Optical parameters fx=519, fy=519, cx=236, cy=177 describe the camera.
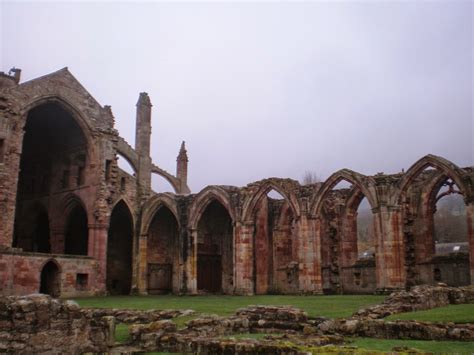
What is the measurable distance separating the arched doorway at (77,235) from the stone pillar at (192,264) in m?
7.84

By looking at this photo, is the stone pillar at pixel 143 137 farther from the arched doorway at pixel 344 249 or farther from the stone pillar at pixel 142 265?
the arched doorway at pixel 344 249

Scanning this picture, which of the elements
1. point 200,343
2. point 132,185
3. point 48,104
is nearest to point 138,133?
point 132,185

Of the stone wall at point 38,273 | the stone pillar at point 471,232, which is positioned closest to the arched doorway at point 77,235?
the stone wall at point 38,273

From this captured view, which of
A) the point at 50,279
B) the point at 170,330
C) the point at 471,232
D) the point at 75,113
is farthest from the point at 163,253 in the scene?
the point at 170,330

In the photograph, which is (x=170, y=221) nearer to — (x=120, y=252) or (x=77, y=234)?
(x=120, y=252)

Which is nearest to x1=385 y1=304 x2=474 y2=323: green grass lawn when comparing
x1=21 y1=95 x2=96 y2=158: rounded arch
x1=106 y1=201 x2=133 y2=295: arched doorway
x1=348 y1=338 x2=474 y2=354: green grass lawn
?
x1=348 y1=338 x2=474 y2=354: green grass lawn

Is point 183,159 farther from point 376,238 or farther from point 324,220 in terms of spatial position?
point 376,238

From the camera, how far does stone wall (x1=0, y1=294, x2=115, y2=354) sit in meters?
8.73

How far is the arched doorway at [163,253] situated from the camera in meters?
27.5

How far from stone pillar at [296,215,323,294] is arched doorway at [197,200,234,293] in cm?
659

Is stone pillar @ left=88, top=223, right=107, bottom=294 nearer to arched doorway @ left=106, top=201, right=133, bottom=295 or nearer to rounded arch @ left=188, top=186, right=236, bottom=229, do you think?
arched doorway @ left=106, top=201, right=133, bottom=295

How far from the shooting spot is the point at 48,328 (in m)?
9.11

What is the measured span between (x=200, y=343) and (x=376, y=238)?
14348 millimetres

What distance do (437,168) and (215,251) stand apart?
506 inches
